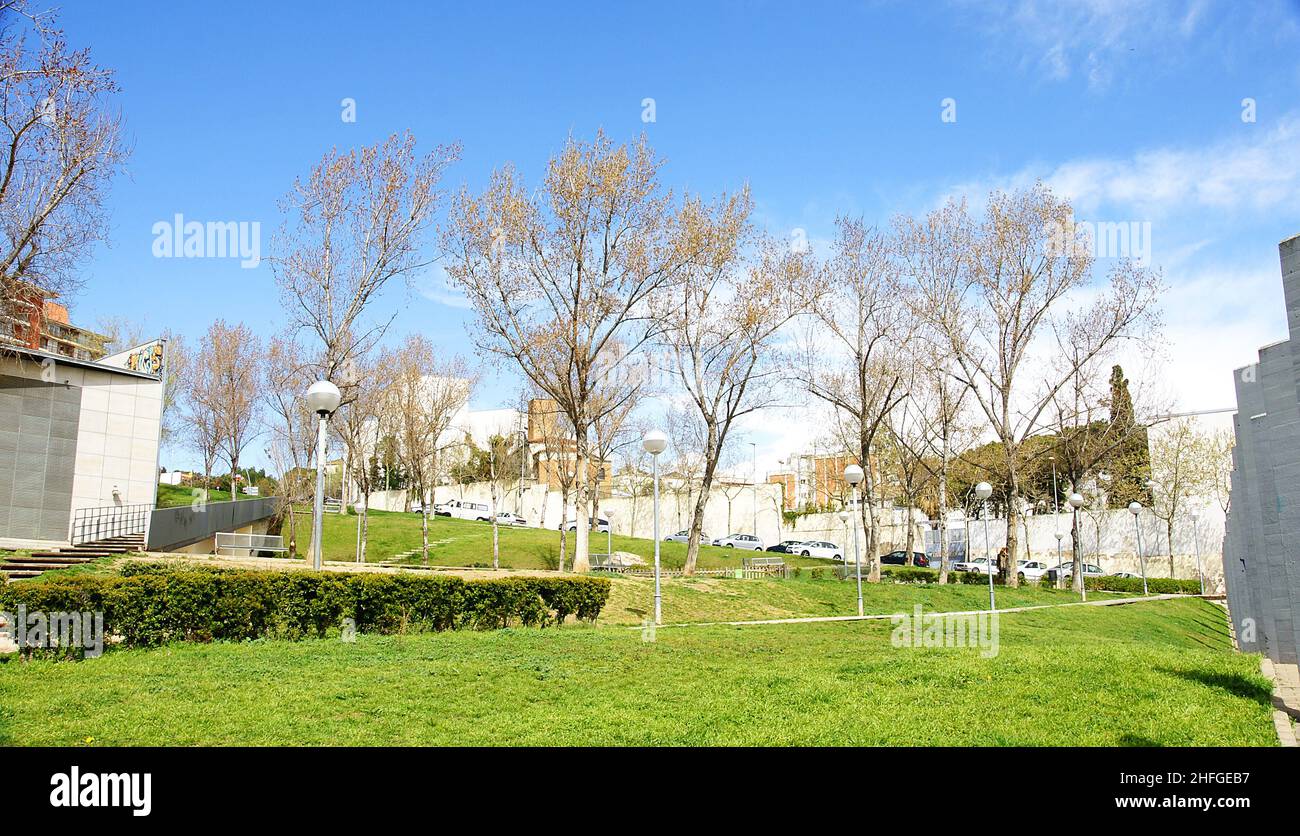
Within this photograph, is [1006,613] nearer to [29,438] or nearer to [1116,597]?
[1116,597]

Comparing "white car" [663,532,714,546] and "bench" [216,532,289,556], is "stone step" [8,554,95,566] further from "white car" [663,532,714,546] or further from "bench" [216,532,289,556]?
"white car" [663,532,714,546]

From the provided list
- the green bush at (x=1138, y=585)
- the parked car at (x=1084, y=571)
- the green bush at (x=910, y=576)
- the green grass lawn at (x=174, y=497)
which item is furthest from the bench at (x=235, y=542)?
the green bush at (x=1138, y=585)

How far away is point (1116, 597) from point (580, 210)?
25136 mm

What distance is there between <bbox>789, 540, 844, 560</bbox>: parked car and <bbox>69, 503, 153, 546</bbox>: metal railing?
37.6 m

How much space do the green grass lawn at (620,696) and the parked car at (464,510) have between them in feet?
170

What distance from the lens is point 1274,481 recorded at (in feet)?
26.8

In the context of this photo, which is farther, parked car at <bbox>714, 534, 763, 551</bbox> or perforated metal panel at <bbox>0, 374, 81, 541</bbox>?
parked car at <bbox>714, 534, 763, 551</bbox>

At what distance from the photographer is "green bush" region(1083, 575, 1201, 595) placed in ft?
116

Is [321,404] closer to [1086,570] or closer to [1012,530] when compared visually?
[1012,530]

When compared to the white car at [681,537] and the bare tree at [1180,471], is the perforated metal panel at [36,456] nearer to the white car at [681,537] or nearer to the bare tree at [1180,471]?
the white car at [681,537]

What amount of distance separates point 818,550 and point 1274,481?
1767 inches

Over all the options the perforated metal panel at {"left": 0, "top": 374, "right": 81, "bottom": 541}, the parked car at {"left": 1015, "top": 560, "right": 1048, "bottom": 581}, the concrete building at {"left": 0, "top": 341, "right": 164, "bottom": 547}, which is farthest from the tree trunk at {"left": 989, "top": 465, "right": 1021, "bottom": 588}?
the perforated metal panel at {"left": 0, "top": 374, "right": 81, "bottom": 541}

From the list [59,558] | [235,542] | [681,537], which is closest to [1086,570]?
[681,537]

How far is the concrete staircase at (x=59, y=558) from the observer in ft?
55.0
